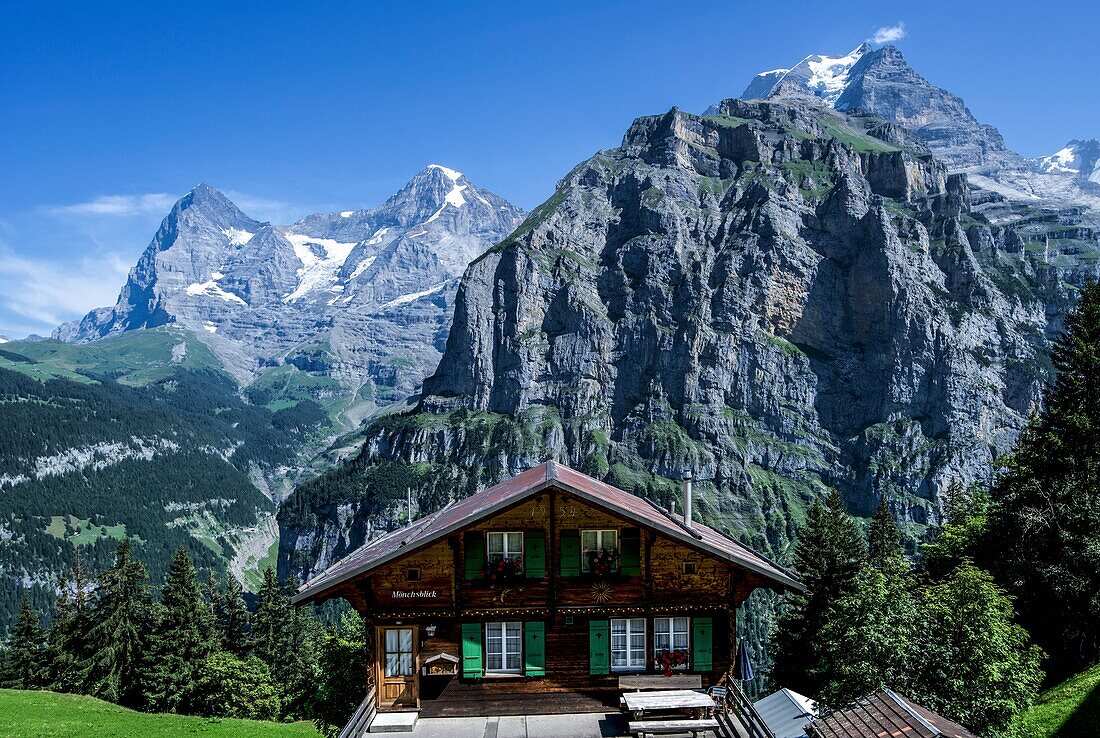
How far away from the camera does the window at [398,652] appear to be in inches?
1117

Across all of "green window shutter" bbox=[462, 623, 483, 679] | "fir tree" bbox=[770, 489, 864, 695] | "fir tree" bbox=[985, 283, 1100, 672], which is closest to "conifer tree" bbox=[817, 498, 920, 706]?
"fir tree" bbox=[985, 283, 1100, 672]

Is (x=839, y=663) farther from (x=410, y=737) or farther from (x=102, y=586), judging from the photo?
(x=102, y=586)

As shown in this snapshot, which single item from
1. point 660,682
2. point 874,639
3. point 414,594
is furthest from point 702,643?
point 414,594

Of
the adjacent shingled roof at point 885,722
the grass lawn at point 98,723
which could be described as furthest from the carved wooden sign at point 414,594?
the grass lawn at point 98,723

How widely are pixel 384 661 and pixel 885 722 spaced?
17579 mm

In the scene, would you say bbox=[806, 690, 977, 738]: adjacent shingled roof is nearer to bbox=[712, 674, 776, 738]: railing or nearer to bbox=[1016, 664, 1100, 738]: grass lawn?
bbox=[712, 674, 776, 738]: railing

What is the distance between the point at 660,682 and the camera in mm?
Result: 27438

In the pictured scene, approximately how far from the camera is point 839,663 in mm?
31969

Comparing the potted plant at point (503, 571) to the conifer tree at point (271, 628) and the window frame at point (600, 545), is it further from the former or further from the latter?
the conifer tree at point (271, 628)

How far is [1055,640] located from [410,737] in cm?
3732

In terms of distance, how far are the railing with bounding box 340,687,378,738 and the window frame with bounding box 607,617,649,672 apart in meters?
8.98

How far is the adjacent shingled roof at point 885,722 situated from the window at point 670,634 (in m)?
5.23

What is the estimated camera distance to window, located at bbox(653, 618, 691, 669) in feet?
93.2

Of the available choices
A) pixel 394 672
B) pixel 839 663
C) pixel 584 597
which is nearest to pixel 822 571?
pixel 839 663
